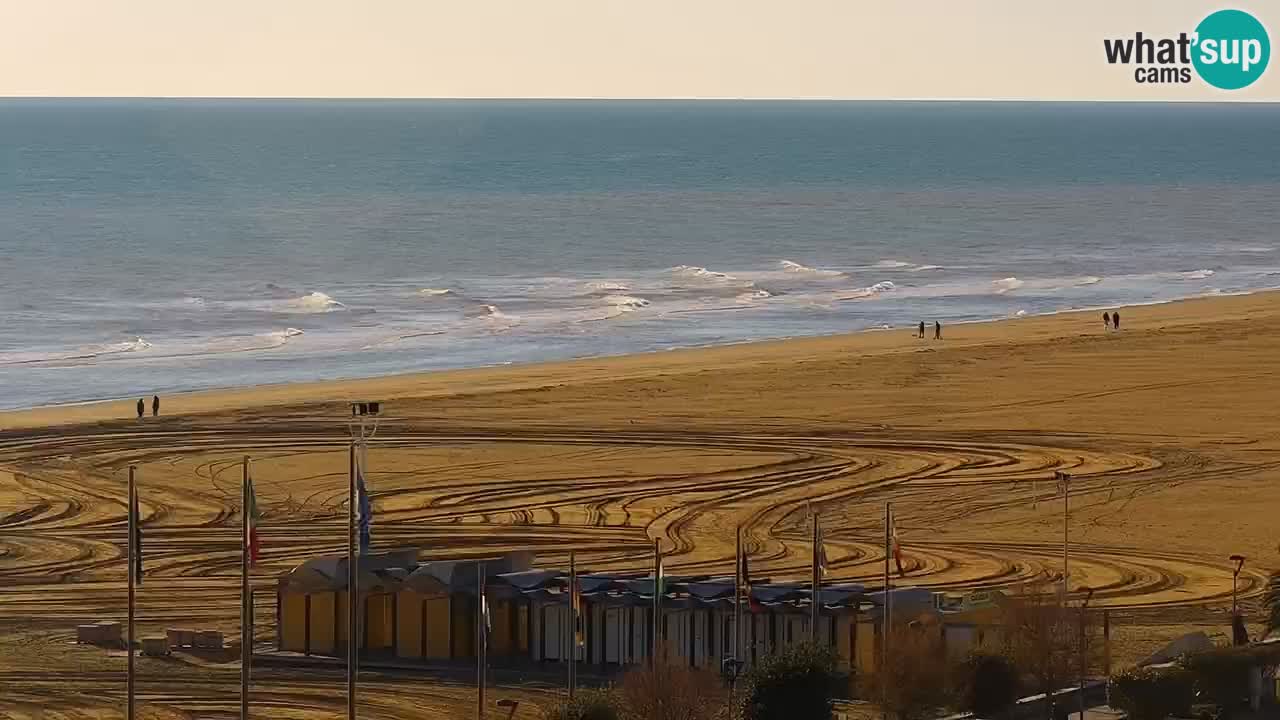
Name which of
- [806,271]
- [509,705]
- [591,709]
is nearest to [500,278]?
[806,271]

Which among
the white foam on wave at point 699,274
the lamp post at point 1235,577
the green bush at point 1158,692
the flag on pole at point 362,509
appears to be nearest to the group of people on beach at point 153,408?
the flag on pole at point 362,509

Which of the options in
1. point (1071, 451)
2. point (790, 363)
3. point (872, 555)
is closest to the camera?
point (872, 555)

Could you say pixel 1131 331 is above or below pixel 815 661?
above

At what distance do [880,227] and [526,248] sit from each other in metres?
35.0

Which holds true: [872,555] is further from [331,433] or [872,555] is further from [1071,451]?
[331,433]

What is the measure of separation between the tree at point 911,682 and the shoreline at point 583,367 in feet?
132

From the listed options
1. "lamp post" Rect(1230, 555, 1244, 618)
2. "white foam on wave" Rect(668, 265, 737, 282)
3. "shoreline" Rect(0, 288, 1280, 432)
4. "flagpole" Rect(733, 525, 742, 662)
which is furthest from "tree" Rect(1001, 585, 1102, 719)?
"white foam on wave" Rect(668, 265, 737, 282)

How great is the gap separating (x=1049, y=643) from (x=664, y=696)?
715 cm

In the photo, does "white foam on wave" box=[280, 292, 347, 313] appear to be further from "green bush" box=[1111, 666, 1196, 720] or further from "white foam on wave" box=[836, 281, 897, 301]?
"green bush" box=[1111, 666, 1196, 720]

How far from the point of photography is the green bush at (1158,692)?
3512 cm

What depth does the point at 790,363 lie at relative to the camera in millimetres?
85500

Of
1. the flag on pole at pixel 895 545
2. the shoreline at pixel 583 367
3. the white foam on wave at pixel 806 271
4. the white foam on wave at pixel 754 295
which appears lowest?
the flag on pole at pixel 895 545

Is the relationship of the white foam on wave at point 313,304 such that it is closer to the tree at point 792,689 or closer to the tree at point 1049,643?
the tree at point 1049,643

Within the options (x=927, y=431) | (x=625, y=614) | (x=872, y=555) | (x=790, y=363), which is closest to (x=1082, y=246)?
(x=790, y=363)
